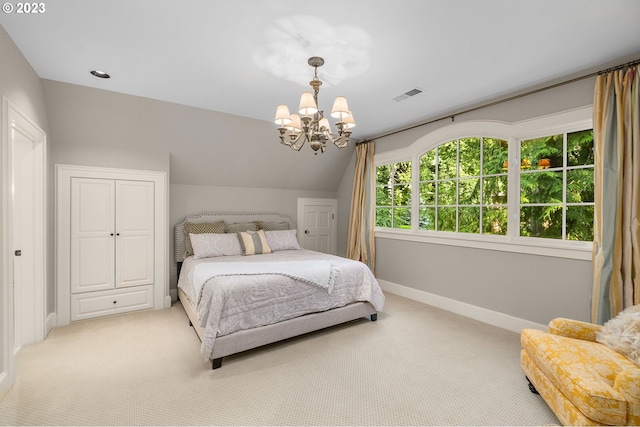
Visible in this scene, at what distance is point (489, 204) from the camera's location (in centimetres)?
341

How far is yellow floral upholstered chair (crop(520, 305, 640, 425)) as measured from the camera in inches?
54.3

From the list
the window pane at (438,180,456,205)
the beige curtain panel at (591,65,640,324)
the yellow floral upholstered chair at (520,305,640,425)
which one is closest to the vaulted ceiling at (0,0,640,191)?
the beige curtain panel at (591,65,640,324)

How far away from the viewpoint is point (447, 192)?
3854mm

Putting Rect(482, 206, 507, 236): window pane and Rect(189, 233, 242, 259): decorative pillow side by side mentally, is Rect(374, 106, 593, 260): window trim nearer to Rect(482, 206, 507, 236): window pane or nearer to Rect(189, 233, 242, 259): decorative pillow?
Rect(482, 206, 507, 236): window pane

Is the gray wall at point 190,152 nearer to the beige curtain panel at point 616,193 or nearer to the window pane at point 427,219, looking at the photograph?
the window pane at point 427,219

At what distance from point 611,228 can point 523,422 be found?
172 cm

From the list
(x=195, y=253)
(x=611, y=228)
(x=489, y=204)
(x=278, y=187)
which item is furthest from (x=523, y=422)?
(x=278, y=187)

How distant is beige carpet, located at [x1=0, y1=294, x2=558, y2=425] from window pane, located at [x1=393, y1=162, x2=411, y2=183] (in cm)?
220

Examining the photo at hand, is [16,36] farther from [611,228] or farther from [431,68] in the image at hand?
[611,228]

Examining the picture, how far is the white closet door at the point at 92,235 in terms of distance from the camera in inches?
127

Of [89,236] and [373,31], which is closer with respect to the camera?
[373,31]

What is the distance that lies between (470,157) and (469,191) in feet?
1.37

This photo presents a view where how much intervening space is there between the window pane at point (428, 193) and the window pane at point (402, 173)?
290 millimetres

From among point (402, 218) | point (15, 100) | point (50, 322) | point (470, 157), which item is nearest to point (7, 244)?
point (15, 100)
